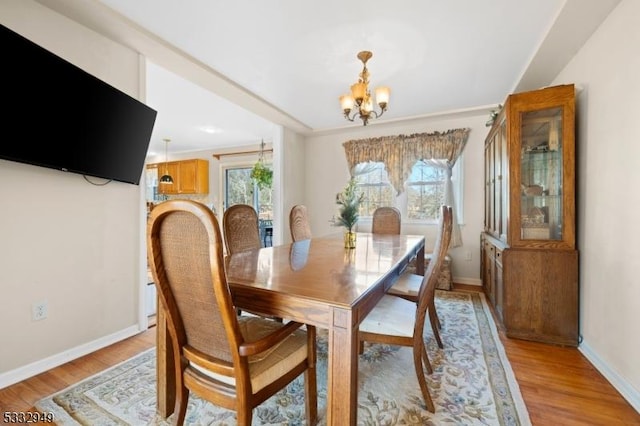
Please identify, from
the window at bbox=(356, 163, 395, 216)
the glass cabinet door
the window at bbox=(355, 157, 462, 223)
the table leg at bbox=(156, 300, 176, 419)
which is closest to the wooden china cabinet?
the glass cabinet door

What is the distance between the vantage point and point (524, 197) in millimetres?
2359

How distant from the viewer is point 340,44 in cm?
228

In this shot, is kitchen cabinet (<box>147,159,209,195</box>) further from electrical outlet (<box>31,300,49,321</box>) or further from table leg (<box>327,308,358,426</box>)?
table leg (<box>327,308,358,426</box>)

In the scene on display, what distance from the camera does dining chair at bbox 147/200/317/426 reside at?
0.93 m

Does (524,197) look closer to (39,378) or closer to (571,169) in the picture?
(571,169)

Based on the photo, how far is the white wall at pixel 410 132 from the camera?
389 cm

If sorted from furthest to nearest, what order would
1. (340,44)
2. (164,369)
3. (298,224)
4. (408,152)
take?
(408,152) → (298,224) → (340,44) → (164,369)

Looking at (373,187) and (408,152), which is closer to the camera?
(408,152)

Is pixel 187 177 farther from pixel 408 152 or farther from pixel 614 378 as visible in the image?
pixel 614 378

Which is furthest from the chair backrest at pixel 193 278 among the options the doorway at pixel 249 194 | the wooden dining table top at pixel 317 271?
the doorway at pixel 249 194

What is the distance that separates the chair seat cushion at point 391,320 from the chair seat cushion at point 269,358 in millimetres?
408

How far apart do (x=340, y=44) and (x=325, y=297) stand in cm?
210

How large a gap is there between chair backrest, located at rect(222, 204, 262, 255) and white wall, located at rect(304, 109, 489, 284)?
256cm

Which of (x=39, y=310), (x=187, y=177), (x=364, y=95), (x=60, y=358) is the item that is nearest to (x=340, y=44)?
(x=364, y=95)
